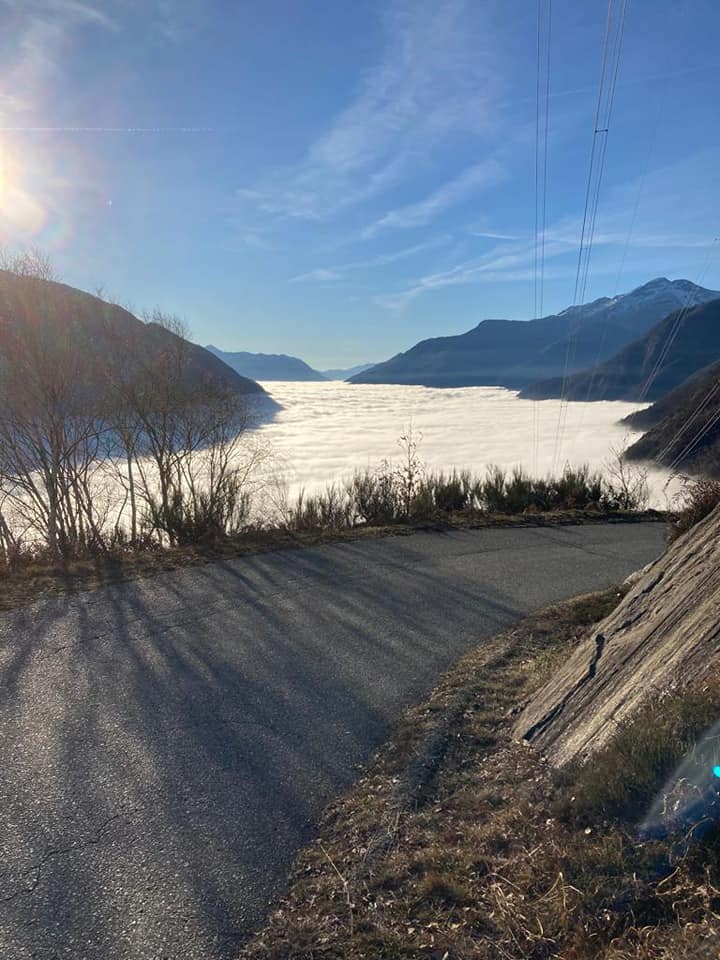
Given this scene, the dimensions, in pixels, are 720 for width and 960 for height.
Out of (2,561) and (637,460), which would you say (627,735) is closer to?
(2,561)

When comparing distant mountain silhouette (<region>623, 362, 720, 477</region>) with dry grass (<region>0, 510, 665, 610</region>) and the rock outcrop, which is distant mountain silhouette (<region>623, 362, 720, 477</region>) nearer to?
dry grass (<region>0, 510, 665, 610</region>)

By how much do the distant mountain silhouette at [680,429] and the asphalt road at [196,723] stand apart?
3431cm

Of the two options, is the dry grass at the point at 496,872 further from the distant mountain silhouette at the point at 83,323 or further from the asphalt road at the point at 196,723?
the distant mountain silhouette at the point at 83,323

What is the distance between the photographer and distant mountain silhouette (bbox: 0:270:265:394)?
1212cm

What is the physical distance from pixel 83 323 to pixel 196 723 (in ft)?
38.1

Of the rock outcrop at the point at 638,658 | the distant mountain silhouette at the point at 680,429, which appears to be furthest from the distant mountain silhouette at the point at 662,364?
the rock outcrop at the point at 638,658

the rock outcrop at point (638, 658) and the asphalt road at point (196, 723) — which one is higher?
the rock outcrop at point (638, 658)

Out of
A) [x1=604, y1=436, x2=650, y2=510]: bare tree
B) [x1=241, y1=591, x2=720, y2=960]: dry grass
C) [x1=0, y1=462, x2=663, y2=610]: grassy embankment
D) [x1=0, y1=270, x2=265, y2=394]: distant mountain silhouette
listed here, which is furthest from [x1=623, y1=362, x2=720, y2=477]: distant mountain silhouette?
[x1=241, y1=591, x2=720, y2=960]: dry grass

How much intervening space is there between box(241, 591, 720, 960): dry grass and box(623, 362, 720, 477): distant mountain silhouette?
37458 mm

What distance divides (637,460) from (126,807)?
264 feet

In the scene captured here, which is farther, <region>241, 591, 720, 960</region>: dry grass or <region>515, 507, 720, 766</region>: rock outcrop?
<region>515, 507, 720, 766</region>: rock outcrop

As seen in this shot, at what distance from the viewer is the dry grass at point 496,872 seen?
2.04 meters

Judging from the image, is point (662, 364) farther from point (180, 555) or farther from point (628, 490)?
point (180, 555)

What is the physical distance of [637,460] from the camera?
248 feet
